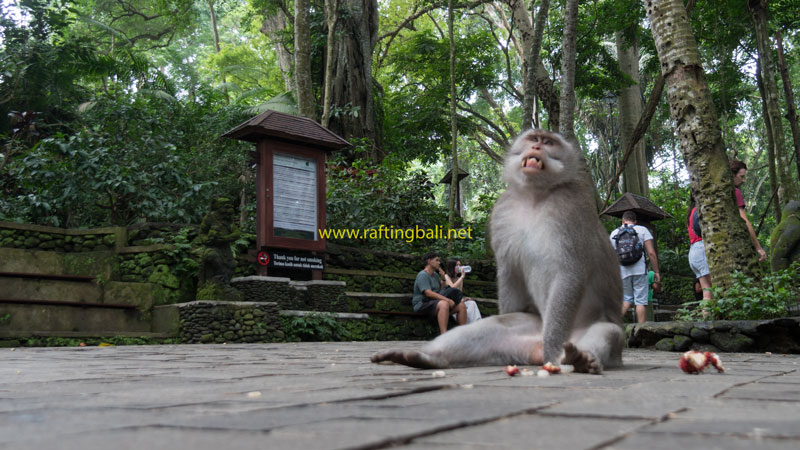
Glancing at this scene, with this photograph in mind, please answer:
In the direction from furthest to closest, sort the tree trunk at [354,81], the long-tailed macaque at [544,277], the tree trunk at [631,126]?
the tree trunk at [631,126]
the tree trunk at [354,81]
the long-tailed macaque at [544,277]

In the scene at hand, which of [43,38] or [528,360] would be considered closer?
[528,360]

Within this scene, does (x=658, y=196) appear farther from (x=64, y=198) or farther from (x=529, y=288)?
(x=529, y=288)

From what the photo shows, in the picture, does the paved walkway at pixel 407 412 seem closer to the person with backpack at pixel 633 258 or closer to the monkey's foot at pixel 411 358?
the monkey's foot at pixel 411 358

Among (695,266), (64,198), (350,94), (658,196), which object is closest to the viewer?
(695,266)

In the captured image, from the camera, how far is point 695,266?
29.8ft

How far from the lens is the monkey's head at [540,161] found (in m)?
3.89

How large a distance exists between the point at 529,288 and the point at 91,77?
1694 centimetres

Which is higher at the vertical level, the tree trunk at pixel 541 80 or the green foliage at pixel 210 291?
the tree trunk at pixel 541 80

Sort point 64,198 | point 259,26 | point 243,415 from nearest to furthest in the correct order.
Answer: point 243,415 → point 64,198 → point 259,26

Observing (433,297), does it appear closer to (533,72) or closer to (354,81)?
(533,72)

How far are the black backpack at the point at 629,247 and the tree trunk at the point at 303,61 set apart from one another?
7209mm

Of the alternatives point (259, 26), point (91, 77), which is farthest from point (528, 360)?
point (259, 26)

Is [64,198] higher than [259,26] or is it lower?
lower

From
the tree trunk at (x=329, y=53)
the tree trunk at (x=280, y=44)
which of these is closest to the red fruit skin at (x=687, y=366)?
the tree trunk at (x=329, y=53)
